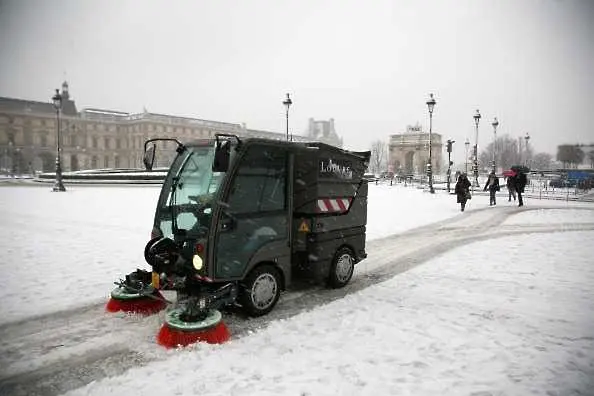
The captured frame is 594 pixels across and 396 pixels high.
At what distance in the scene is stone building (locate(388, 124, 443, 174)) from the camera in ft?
242

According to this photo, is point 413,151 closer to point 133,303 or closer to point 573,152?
point 573,152

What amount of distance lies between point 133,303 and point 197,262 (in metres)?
1.48

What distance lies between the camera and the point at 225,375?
3.84m

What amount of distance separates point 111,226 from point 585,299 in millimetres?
12281

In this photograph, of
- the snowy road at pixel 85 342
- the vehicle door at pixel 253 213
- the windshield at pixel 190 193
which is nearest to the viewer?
the snowy road at pixel 85 342

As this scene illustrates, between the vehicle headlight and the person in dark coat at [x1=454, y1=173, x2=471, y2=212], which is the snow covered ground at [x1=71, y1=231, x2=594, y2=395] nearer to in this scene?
the vehicle headlight

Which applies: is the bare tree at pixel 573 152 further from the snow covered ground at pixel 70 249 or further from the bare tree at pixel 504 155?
the bare tree at pixel 504 155

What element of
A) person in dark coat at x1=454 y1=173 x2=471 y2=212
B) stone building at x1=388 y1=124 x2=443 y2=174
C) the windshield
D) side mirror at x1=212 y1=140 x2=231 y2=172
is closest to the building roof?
stone building at x1=388 y1=124 x2=443 y2=174

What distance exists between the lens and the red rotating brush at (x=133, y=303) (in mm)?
5431

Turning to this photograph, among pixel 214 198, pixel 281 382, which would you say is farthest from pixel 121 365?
pixel 214 198

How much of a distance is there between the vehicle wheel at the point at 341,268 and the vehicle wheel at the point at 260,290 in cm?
132

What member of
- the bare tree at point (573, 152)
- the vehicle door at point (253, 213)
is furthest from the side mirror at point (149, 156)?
the bare tree at point (573, 152)

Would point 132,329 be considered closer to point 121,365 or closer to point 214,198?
point 121,365

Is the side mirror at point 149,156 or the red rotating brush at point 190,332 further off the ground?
the side mirror at point 149,156
